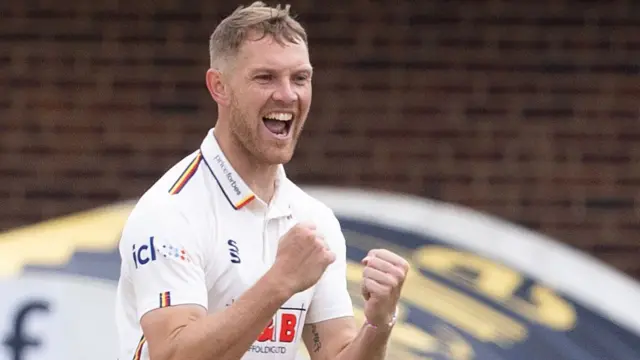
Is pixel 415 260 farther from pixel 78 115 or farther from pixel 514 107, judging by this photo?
pixel 78 115

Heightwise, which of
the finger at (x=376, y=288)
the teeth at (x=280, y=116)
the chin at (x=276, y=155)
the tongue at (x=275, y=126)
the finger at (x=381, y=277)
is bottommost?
the finger at (x=376, y=288)

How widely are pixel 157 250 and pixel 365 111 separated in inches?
152

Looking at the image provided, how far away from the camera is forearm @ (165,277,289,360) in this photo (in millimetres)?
3127

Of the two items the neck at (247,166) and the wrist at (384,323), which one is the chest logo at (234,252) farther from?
the wrist at (384,323)

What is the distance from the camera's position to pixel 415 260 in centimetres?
634

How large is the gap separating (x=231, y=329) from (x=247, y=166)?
0.58 m

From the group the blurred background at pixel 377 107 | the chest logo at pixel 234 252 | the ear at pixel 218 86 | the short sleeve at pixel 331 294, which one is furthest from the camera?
the blurred background at pixel 377 107

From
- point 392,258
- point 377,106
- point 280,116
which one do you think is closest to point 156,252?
point 280,116

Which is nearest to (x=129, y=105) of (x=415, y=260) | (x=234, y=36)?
(x=415, y=260)

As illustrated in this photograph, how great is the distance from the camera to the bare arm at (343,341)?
3.48 metres

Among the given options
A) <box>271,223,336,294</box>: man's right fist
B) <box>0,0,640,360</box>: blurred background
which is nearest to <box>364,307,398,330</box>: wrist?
<box>271,223,336,294</box>: man's right fist

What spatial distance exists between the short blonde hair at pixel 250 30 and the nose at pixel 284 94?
0.11 meters

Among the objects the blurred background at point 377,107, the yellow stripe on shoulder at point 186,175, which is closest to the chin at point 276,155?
the yellow stripe on shoulder at point 186,175

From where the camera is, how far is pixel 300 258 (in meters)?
3.15
